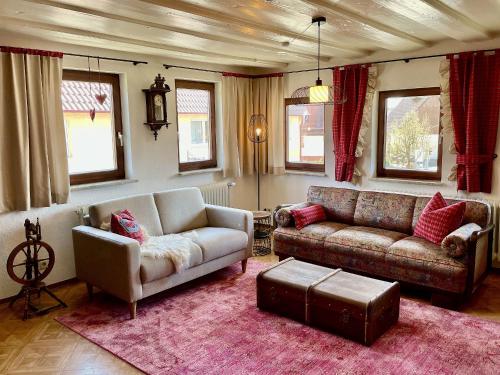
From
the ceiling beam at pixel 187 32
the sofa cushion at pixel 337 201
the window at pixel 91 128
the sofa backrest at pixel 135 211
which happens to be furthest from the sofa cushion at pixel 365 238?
the window at pixel 91 128

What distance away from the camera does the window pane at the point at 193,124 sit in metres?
5.23

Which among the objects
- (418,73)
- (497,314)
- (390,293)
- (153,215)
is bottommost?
(497,314)

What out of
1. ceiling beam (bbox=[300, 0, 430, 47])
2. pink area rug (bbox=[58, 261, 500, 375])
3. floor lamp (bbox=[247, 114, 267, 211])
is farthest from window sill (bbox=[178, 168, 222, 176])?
ceiling beam (bbox=[300, 0, 430, 47])

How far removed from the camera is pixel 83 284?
13.7 feet

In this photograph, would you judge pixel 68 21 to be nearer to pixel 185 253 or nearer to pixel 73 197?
pixel 73 197

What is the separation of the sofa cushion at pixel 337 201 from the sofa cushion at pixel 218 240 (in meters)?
1.04

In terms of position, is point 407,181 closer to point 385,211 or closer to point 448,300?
point 385,211

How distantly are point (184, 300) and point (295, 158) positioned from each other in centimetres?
277

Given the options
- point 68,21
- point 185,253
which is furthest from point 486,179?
point 68,21

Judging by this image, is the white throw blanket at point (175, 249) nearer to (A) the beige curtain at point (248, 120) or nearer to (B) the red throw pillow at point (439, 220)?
(A) the beige curtain at point (248, 120)

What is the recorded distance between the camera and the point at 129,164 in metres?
4.62

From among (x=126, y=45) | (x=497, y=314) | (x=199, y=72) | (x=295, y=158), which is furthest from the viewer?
(x=295, y=158)

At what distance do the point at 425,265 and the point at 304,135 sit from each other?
264 centimetres

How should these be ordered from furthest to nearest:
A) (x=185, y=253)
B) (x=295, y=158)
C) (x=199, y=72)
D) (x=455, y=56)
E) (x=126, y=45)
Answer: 1. (x=295, y=158)
2. (x=199, y=72)
3. (x=455, y=56)
4. (x=126, y=45)
5. (x=185, y=253)
